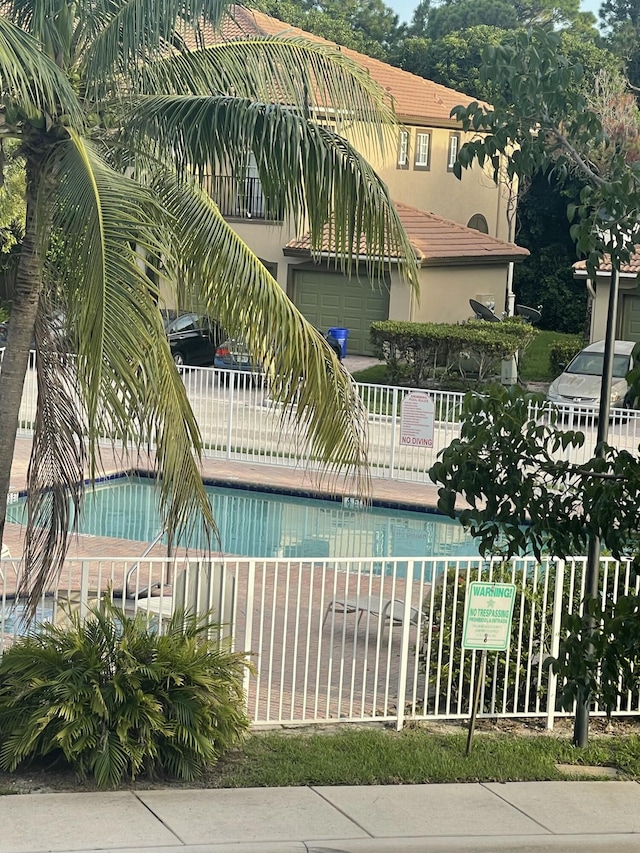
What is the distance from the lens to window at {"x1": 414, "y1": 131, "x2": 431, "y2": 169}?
36.4 meters

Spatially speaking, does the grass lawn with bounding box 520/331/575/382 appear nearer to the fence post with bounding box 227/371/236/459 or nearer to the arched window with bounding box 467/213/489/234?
the arched window with bounding box 467/213/489/234

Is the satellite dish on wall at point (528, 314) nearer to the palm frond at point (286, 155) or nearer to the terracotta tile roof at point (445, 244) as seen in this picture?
the terracotta tile roof at point (445, 244)

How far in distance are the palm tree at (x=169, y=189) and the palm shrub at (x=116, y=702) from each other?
1.84 ft

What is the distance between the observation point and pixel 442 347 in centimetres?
2828

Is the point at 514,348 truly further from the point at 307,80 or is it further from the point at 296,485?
the point at 307,80

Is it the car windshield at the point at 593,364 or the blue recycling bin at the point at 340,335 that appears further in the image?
the blue recycling bin at the point at 340,335

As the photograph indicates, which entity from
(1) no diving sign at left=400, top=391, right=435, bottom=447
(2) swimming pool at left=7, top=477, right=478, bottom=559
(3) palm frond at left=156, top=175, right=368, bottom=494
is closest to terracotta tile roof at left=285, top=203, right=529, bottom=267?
(1) no diving sign at left=400, top=391, right=435, bottom=447

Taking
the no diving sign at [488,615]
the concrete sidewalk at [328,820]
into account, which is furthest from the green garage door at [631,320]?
the concrete sidewalk at [328,820]

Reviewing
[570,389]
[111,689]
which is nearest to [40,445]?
[111,689]

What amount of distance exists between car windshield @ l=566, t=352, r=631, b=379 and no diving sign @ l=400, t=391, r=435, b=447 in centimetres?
865

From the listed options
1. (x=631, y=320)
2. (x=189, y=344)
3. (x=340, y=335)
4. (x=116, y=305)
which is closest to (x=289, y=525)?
(x=116, y=305)

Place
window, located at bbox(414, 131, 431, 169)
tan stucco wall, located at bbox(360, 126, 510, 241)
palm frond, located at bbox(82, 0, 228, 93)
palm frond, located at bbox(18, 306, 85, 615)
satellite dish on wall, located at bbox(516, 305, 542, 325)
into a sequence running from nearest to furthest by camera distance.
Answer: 1. palm frond, located at bbox(82, 0, 228, 93)
2. palm frond, located at bbox(18, 306, 85, 615)
3. tan stucco wall, located at bbox(360, 126, 510, 241)
4. window, located at bbox(414, 131, 431, 169)
5. satellite dish on wall, located at bbox(516, 305, 542, 325)

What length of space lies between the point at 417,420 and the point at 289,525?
8.86 ft

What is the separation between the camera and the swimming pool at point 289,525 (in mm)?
17152
